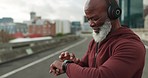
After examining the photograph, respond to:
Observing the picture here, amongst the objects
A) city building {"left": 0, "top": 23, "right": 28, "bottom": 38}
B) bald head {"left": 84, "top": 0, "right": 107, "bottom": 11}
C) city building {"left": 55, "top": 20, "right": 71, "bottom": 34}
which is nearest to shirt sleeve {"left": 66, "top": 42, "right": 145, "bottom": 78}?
bald head {"left": 84, "top": 0, "right": 107, "bottom": 11}

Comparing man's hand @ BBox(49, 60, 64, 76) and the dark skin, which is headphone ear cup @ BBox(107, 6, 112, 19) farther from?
man's hand @ BBox(49, 60, 64, 76)

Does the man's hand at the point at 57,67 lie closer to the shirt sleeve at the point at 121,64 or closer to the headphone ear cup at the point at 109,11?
the shirt sleeve at the point at 121,64

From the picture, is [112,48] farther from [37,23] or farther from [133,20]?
[133,20]

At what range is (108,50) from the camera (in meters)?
2.29

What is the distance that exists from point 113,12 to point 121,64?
39 cm

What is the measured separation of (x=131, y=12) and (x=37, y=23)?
39149 millimetres

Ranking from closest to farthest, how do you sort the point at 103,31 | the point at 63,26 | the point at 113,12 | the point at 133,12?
the point at 113,12, the point at 103,31, the point at 133,12, the point at 63,26

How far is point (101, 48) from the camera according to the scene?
7.81 feet

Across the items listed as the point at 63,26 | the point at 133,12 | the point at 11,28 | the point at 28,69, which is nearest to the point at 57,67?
the point at 28,69

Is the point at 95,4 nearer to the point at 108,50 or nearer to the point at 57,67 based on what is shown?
the point at 108,50

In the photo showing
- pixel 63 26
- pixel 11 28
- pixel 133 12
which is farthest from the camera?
pixel 63 26

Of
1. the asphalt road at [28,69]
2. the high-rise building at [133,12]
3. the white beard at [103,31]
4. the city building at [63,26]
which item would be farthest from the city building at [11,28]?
the city building at [63,26]

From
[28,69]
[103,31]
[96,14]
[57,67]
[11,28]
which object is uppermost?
[96,14]

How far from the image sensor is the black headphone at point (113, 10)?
7.42 feet
